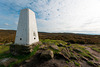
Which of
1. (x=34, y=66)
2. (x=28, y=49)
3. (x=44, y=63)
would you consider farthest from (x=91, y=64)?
(x=28, y=49)

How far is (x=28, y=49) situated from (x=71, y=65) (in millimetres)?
6434

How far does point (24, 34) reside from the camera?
701cm

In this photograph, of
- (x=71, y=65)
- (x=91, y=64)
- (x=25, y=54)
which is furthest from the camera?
(x=25, y=54)

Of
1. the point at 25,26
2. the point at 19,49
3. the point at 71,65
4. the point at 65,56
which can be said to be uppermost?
the point at 25,26

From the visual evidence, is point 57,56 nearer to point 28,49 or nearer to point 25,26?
point 28,49

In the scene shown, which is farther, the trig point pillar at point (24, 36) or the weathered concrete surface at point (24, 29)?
the weathered concrete surface at point (24, 29)

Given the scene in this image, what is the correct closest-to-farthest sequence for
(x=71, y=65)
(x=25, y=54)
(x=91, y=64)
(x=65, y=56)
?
(x=71, y=65)
(x=91, y=64)
(x=65, y=56)
(x=25, y=54)

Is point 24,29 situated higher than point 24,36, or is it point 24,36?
point 24,29

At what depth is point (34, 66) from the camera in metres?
5.24

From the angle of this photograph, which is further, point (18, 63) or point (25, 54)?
point (25, 54)

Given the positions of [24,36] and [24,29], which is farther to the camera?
[24,29]

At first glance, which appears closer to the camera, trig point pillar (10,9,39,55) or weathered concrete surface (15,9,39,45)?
trig point pillar (10,9,39,55)

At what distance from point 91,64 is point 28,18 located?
1166 cm

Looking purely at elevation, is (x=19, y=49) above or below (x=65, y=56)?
above
